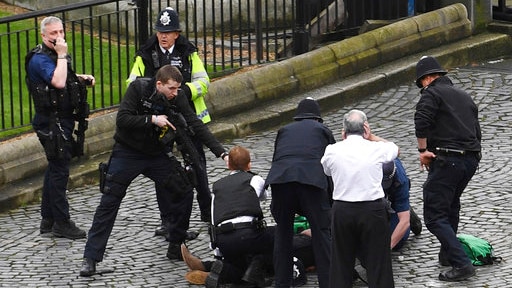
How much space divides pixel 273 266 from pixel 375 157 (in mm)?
1426

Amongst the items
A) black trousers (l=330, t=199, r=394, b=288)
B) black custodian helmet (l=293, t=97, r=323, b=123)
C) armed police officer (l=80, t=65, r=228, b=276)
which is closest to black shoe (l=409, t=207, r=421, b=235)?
black custodian helmet (l=293, t=97, r=323, b=123)

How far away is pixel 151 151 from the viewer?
36.4 feet

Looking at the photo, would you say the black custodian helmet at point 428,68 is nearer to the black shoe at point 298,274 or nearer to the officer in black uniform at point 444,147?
the officer in black uniform at point 444,147

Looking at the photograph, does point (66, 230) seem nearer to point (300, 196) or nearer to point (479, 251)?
point (300, 196)

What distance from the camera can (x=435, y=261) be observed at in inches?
432

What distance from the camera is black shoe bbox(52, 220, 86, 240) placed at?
1185 centimetres

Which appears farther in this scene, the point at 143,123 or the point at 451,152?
the point at 143,123

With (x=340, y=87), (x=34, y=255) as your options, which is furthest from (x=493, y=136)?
(x=34, y=255)

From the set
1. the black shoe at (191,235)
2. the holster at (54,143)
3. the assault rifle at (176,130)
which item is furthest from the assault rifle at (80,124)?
the black shoe at (191,235)

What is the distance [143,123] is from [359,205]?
2.04 meters

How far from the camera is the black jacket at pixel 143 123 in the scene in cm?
1088

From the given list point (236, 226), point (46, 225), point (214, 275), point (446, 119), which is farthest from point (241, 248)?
point (46, 225)

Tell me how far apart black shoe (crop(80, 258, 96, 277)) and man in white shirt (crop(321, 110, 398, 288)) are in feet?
6.96

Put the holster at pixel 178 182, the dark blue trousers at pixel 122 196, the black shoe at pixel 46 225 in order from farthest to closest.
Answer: the black shoe at pixel 46 225
the holster at pixel 178 182
the dark blue trousers at pixel 122 196
